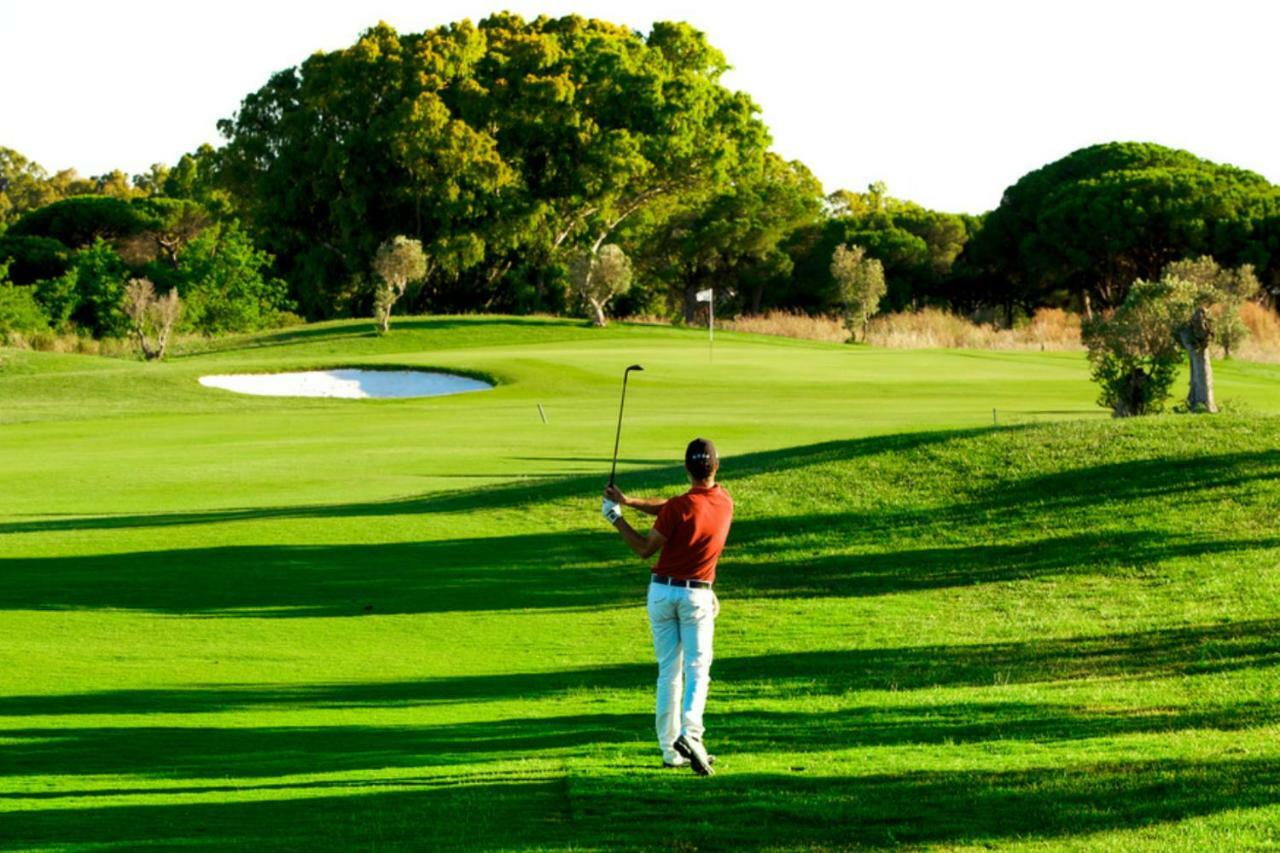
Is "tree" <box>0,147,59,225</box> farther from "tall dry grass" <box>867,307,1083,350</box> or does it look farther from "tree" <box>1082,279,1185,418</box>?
"tree" <box>1082,279,1185,418</box>

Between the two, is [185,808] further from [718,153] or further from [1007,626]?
[718,153]

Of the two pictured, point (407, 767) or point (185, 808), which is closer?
point (185, 808)

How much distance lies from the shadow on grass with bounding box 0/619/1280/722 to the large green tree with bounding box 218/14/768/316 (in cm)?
6179

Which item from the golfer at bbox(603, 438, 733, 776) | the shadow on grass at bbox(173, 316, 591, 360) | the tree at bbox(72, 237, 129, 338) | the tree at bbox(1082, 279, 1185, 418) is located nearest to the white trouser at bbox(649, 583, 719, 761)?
the golfer at bbox(603, 438, 733, 776)

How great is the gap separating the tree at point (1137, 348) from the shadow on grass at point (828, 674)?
39.6ft

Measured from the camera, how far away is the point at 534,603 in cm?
1712

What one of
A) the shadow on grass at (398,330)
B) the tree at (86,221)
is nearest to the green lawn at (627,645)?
the shadow on grass at (398,330)

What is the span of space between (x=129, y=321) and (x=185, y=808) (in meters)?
69.4

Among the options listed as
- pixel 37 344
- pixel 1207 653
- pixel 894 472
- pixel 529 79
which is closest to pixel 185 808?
pixel 1207 653

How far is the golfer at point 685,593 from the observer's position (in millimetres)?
9445

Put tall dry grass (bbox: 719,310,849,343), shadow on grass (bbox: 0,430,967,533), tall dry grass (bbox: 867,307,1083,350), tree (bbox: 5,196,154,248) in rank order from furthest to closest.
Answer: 1. tree (bbox: 5,196,154,248)
2. tall dry grass (bbox: 719,310,849,343)
3. tall dry grass (bbox: 867,307,1083,350)
4. shadow on grass (bbox: 0,430,967,533)

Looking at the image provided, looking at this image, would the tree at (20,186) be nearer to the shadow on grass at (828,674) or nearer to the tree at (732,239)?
the tree at (732,239)

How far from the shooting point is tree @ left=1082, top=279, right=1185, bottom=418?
25.4m

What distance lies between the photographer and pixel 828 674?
43.0 feet
